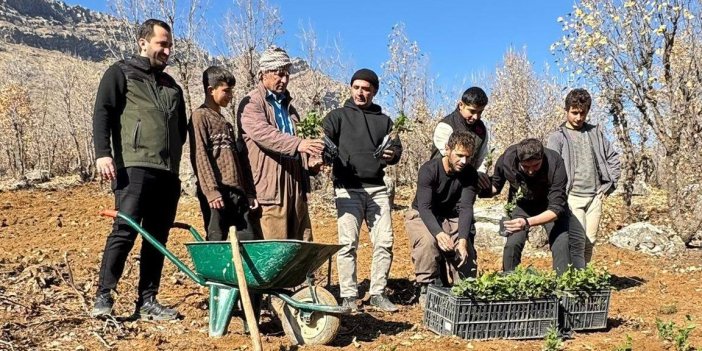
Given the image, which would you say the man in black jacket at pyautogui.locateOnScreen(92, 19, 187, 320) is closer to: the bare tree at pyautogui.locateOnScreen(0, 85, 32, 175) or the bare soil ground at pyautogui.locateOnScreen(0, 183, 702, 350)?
the bare soil ground at pyautogui.locateOnScreen(0, 183, 702, 350)

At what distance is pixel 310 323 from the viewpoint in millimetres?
3605

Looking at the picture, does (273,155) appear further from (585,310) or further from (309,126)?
(585,310)

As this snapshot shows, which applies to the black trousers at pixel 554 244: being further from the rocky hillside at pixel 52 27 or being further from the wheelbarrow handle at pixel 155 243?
the rocky hillside at pixel 52 27

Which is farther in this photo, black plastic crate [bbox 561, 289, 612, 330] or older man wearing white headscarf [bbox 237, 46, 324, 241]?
black plastic crate [bbox 561, 289, 612, 330]

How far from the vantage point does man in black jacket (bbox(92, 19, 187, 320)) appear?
12.3 ft

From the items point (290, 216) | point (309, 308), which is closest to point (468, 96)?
point (290, 216)

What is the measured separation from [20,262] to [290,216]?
3.09 metres

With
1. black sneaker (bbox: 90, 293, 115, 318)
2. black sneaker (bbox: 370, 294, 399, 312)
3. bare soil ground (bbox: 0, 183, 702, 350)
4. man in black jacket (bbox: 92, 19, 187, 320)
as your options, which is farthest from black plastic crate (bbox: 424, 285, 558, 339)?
black sneaker (bbox: 90, 293, 115, 318)

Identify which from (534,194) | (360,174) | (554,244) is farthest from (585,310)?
(360,174)

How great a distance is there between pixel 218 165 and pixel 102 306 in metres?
1.11

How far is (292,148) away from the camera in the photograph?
3941 mm

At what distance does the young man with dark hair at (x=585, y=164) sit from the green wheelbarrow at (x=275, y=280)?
248 cm

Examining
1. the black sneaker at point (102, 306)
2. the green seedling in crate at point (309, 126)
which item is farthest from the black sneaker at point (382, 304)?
the black sneaker at point (102, 306)

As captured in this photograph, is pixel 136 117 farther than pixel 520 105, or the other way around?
pixel 520 105
